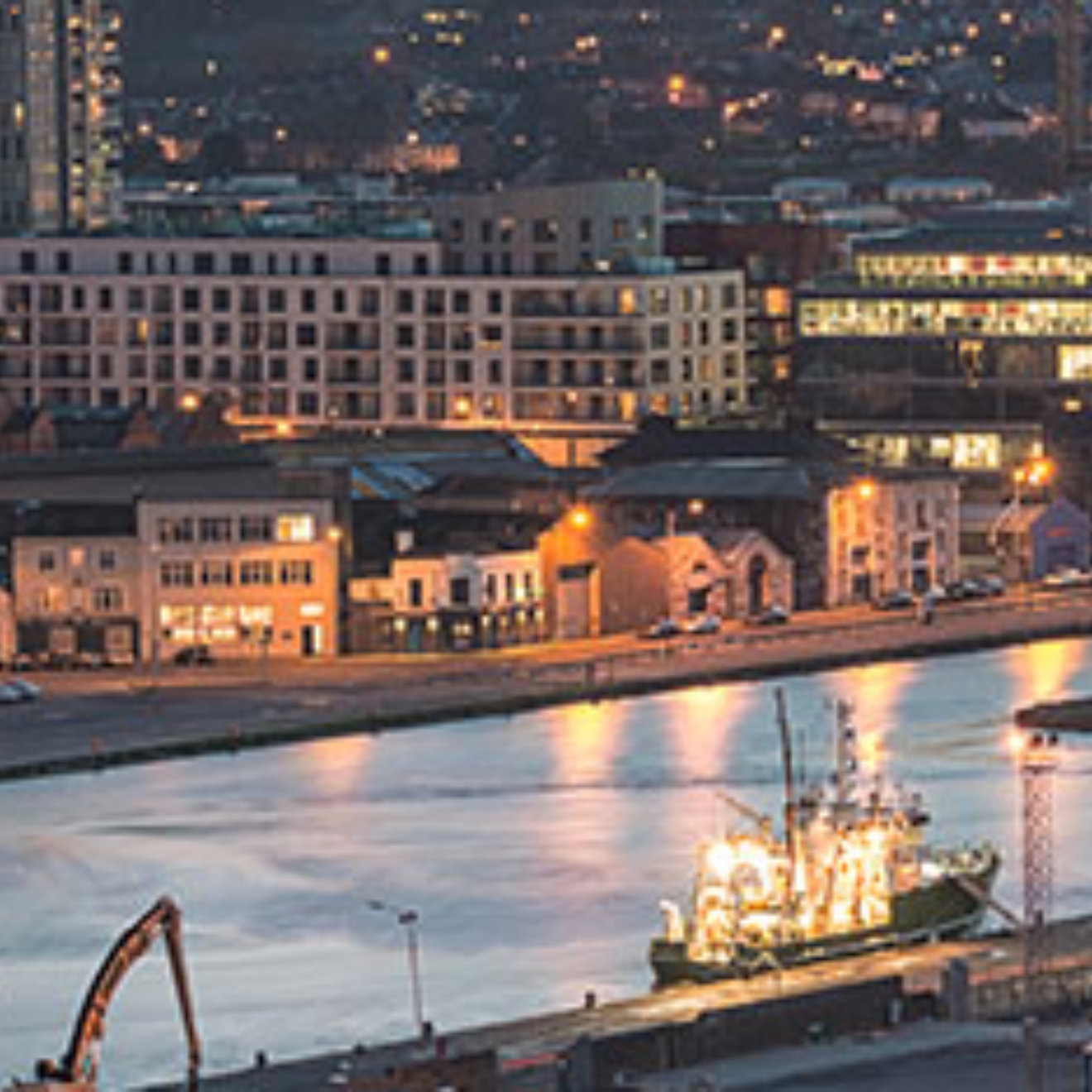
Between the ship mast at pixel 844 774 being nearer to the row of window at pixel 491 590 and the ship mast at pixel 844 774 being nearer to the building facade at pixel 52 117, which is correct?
the row of window at pixel 491 590

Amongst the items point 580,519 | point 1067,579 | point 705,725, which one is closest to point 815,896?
point 705,725

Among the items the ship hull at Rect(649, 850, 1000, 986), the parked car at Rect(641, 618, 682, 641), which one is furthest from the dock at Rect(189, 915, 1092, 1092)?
the parked car at Rect(641, 618, 682, 641)

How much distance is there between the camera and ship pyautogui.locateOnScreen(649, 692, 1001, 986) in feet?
80.5

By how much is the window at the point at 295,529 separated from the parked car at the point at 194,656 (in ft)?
2.60

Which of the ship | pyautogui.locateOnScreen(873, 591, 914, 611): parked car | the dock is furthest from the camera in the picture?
pyautogui.locateOnScreen(873, 591, 914, 611): parked car

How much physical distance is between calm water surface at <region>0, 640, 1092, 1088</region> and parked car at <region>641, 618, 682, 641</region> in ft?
4.70

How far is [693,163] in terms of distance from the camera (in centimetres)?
7744

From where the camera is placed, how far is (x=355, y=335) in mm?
47812

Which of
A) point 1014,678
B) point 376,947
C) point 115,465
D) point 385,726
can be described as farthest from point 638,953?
point 115,465

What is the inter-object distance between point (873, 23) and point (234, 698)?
2277 inches

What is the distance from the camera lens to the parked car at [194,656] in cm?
3697

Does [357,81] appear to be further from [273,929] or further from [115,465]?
[273,929]

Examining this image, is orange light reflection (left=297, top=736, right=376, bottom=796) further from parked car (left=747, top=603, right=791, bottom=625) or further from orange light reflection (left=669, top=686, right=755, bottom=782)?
parked car (left=747, top=603, right=791, bottom=625)

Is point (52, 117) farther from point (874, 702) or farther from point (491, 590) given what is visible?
point (874, 702)
